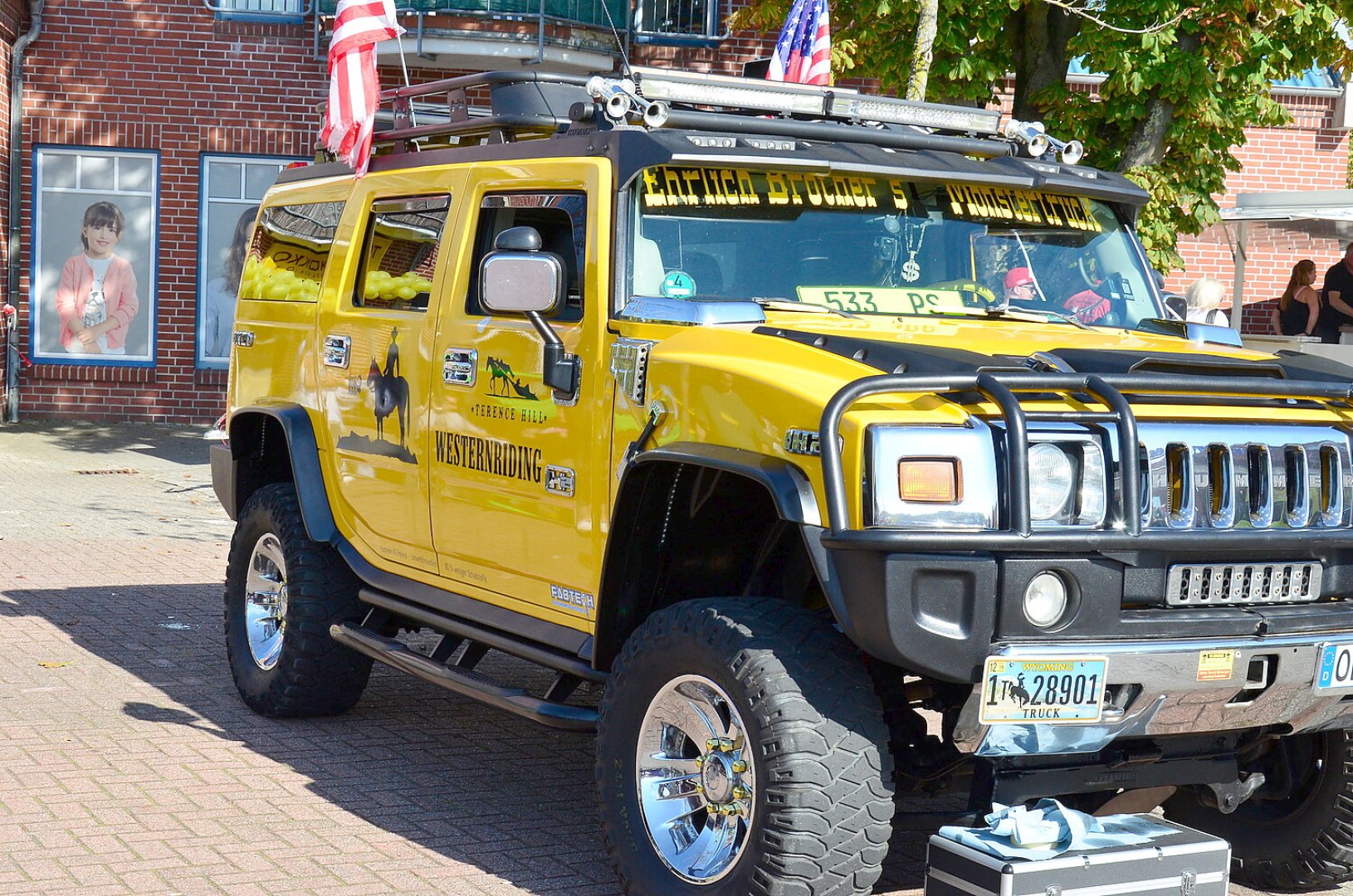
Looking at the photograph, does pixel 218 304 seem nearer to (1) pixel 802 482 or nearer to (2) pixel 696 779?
(2) pixel 696 779

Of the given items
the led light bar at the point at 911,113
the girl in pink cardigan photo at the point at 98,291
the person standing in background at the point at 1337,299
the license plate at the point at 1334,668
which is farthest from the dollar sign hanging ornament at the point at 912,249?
the girl in pink cardigan photo at the point at 98,291

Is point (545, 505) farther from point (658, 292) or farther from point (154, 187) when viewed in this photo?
point (154, 187)

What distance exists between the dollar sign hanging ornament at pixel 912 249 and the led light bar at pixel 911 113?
58 cm

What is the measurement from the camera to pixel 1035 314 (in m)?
5.16

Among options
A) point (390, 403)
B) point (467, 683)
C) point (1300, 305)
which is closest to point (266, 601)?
point (390, 403)

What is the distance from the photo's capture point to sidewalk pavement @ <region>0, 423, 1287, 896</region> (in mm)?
4844

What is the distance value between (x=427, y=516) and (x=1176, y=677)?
2793mm

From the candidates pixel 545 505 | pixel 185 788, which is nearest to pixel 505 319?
pixel 545 505

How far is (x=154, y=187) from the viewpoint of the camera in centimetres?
1861

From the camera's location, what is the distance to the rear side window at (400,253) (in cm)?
582

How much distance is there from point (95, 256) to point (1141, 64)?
1166 cm

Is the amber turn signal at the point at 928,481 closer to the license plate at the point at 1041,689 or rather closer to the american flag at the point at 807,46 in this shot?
the license plate at the point at 1041,689

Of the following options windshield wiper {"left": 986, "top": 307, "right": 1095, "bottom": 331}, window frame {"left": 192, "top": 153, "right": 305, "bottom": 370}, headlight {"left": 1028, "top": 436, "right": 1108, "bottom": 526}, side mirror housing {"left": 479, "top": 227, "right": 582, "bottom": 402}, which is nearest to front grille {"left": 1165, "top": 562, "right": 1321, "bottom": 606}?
headlight {"left": 1028, "top": 436, "right": 1108, "bottom": 526}

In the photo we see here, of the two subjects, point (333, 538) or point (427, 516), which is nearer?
point (427, 516)
